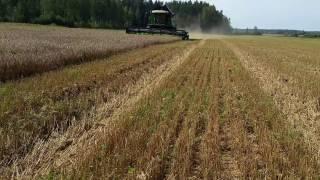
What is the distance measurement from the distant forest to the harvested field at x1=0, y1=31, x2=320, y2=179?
5454 cm

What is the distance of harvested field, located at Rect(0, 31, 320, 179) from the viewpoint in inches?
235

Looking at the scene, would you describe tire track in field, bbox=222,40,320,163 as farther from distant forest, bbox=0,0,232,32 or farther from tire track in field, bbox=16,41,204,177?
distant forest, bbox=0,0,232,32

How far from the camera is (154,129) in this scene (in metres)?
7.91

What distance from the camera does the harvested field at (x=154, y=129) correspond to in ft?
19.6

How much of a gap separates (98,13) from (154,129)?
106 metres

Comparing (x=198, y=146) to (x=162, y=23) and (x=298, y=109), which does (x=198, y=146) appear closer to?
(x=298, y=109)

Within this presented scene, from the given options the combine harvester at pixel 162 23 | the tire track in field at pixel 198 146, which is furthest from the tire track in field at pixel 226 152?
the combine harvester at pixel 162 23

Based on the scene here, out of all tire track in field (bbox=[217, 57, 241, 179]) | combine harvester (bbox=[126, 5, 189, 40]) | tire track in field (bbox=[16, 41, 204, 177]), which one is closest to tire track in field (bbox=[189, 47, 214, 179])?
tire track in field (bbox=[217, 57, 241, 179])

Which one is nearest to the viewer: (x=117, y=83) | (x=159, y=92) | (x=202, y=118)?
(x=202, y=118)

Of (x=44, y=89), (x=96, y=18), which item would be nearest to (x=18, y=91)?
(x=44, y=89)

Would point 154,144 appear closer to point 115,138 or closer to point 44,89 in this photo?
point 115,138

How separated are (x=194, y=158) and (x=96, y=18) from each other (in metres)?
106

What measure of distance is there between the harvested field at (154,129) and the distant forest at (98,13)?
2147 inches

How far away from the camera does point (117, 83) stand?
13.3 m
